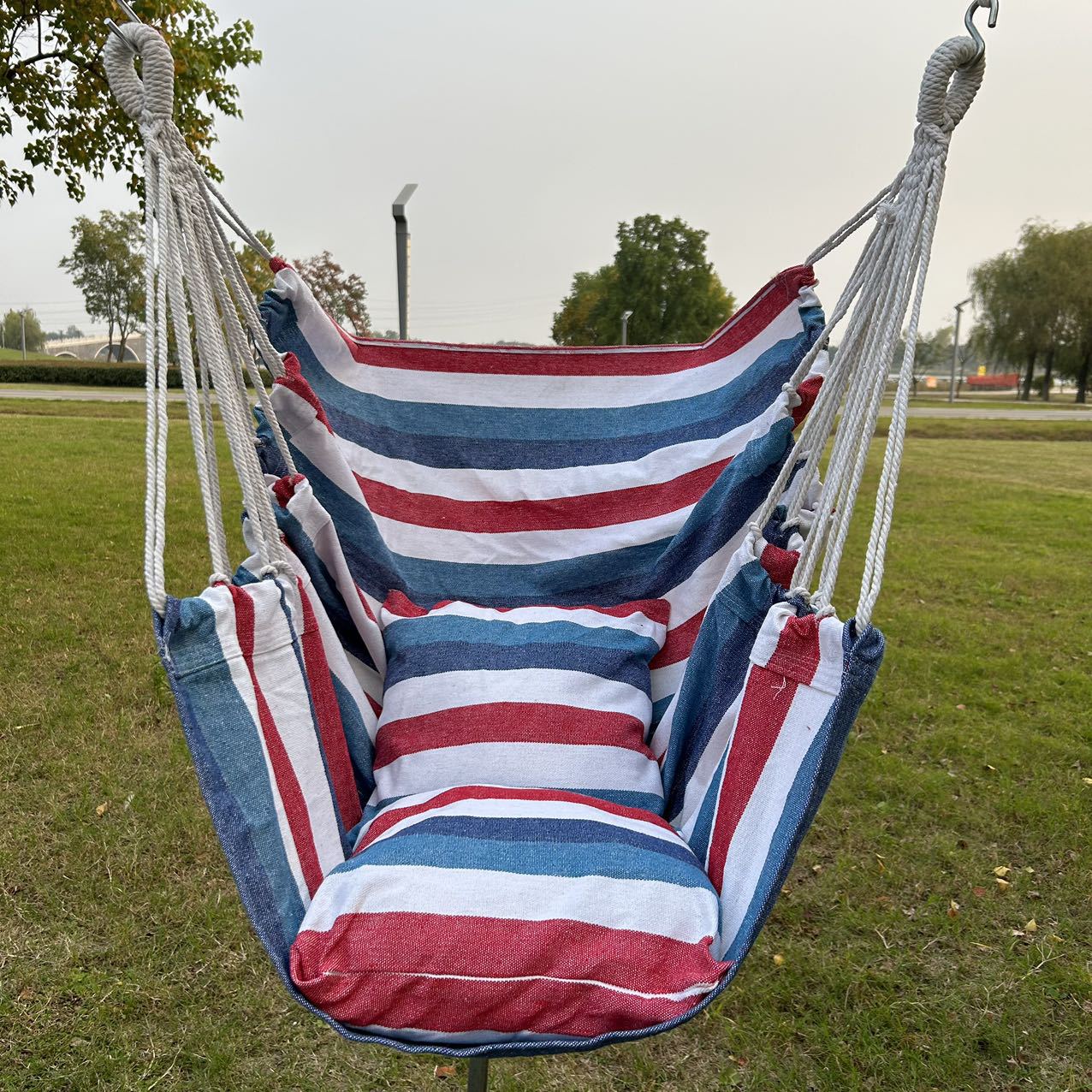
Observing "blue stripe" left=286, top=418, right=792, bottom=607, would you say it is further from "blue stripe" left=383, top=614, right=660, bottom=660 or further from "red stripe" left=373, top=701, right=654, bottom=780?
"red stripe" left=373, top=701, right=654, bottom=780

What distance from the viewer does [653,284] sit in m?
18.1

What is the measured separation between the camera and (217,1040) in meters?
1.50

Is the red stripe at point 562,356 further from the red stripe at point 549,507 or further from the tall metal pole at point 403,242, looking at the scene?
the tall metal pole at point 403,242

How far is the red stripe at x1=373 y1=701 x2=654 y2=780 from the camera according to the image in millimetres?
1331

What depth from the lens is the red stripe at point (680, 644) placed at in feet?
4.91

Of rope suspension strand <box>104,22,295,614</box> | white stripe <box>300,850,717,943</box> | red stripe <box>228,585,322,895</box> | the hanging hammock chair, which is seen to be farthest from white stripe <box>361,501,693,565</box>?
white stripe <box>300,850,717,943</box>

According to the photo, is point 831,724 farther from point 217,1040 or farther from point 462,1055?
point 217,1040

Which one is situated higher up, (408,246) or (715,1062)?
(408,246)

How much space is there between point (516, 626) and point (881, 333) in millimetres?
723

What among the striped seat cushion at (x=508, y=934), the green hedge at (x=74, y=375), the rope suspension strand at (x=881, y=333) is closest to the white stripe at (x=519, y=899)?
the striped seat cushion at (x=508, y=934)

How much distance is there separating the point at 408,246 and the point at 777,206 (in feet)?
5.69

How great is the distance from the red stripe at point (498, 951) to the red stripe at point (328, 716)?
0.25 metres

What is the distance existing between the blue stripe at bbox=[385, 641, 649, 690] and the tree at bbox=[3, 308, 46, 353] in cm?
6393

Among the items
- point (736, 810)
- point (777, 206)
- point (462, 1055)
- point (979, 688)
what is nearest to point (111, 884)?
point (462, 1055)
